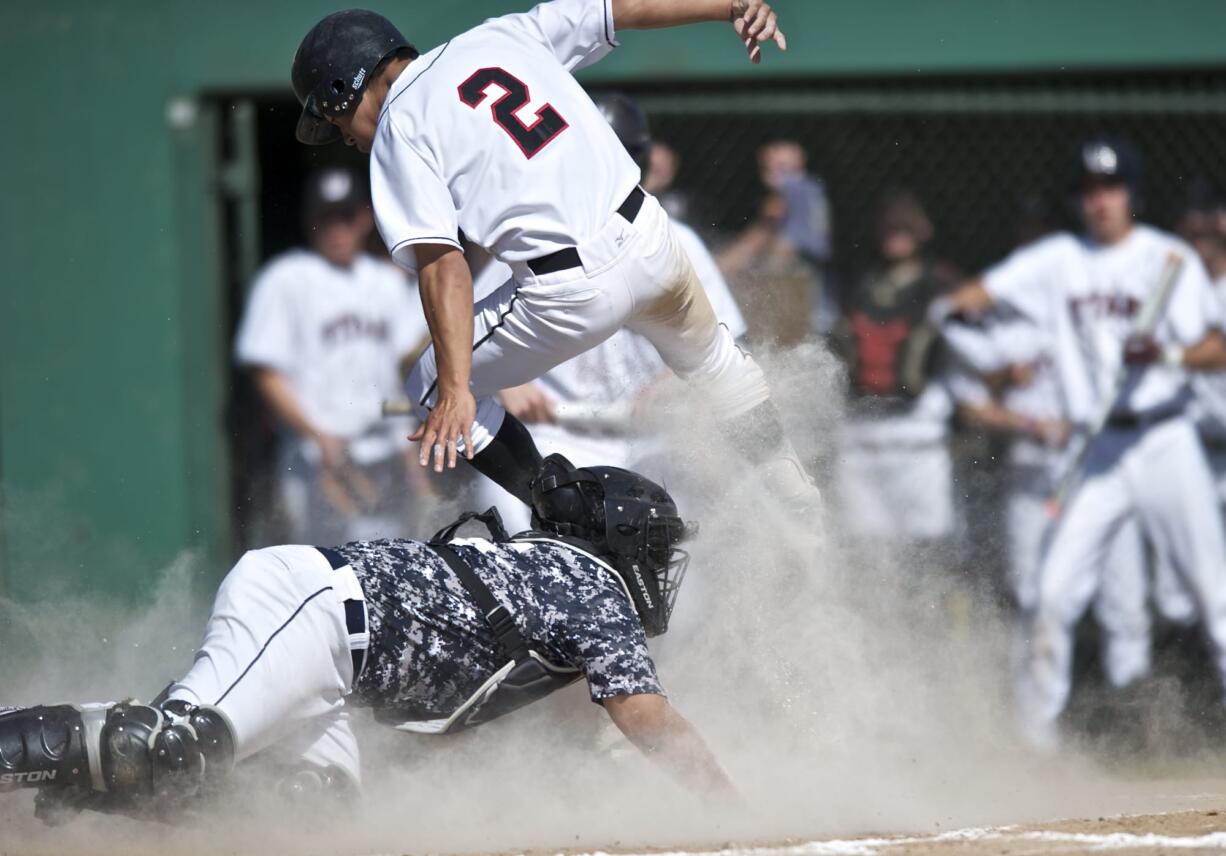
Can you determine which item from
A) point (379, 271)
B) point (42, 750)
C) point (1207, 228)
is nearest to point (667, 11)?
point (42, 750)

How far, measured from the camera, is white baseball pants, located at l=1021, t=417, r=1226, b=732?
6844 mm

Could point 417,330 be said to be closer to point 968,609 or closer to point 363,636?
point 968,609

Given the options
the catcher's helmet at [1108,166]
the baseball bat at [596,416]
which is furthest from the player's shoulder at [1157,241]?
the baseball bat at [596,416]

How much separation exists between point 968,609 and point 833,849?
2.30m

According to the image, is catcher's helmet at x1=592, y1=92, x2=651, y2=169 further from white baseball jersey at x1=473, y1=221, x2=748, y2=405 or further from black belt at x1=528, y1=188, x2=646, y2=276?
black belt at x1=528, y1=188, x2=646, y2=276

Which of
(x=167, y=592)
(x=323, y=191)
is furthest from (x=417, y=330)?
(x=167, y=592)

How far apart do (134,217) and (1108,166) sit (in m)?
4.89

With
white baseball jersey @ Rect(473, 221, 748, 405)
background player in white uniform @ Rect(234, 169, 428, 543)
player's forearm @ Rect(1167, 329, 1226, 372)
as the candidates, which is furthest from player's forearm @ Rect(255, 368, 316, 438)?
player's forearm @ Rect(1167, 329, 1226, 372)

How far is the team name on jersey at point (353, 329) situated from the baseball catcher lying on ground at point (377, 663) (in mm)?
3253

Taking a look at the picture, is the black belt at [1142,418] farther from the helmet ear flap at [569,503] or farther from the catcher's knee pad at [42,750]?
the catcher's knee pad at [42,750]

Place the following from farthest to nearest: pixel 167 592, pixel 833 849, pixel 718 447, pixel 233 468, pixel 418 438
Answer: pixel 233 468, pixel 167 592, pixel 718 447, pixel 418 438, pixel 833 849

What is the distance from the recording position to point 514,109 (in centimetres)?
429

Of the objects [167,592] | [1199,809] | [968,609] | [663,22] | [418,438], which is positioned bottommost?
[1199,809]

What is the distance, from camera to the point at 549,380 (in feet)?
19.0
